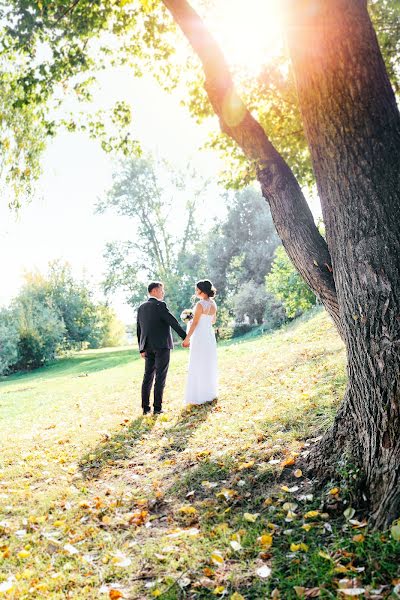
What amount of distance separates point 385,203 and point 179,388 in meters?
9.70

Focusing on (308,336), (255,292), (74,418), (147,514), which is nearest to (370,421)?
(147,514)

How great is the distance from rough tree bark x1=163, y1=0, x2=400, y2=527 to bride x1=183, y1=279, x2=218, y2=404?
495cm

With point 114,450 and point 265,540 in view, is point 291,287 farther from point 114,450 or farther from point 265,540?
point 265,540

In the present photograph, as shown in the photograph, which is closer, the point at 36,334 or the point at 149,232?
the point at 36,334

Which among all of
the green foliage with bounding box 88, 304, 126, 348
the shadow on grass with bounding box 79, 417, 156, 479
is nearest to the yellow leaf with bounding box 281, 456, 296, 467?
the shadow on grass with bounding box 79, 417, 156, 479

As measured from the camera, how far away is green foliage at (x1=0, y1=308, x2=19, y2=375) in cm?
3278

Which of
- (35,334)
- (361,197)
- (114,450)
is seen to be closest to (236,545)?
(361,197)

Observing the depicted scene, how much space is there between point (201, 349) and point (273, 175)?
15.3ft

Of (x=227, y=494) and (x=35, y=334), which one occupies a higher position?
(x=35, y=334)

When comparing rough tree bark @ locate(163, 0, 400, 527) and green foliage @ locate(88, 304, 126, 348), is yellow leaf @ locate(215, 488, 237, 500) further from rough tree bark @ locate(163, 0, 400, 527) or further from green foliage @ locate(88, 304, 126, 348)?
green foliage @ locate(88, 304, 126, 348)

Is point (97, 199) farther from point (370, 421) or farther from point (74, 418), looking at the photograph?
point (370, 421)

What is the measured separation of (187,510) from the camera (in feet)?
15.4

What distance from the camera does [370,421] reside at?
394cm

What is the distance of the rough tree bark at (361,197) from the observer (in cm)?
374
